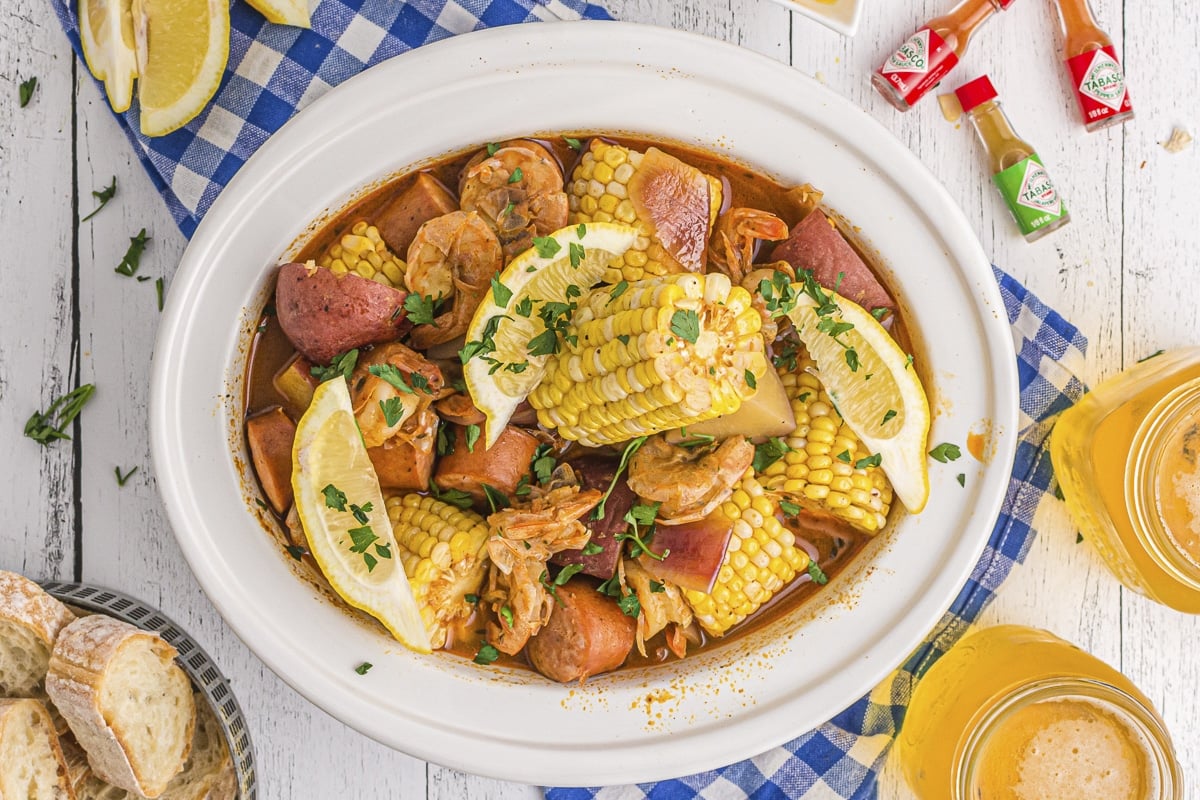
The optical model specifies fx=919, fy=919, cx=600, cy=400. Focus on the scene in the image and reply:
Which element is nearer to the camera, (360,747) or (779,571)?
(779,571)

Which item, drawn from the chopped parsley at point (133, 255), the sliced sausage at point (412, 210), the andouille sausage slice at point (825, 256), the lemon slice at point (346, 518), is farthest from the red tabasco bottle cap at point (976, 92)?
the chopped parsley at point (133, 255)

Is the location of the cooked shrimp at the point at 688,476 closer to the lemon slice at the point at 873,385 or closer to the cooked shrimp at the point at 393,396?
the lemon slice at the point at 873,385

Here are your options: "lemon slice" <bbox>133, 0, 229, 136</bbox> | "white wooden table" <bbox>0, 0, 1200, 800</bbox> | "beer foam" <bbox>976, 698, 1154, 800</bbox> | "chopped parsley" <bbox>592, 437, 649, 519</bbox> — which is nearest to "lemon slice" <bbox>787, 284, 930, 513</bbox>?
"chopped parsley" <bbox>592, 437, 649, 519</bbox>

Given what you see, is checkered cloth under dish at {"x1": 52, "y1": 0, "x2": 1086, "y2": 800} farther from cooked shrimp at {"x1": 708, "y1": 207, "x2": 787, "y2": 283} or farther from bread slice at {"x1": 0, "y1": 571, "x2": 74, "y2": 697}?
bread slice at {"x1": 0, "y1": 571, "x2": 74, "y2": 697}

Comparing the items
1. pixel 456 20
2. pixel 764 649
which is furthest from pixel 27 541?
pixel 764 649

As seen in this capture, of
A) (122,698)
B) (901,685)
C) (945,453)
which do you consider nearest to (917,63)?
(945,453)

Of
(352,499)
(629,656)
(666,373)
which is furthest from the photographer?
(629,656)

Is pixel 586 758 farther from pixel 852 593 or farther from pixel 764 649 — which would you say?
pixel 852 593
